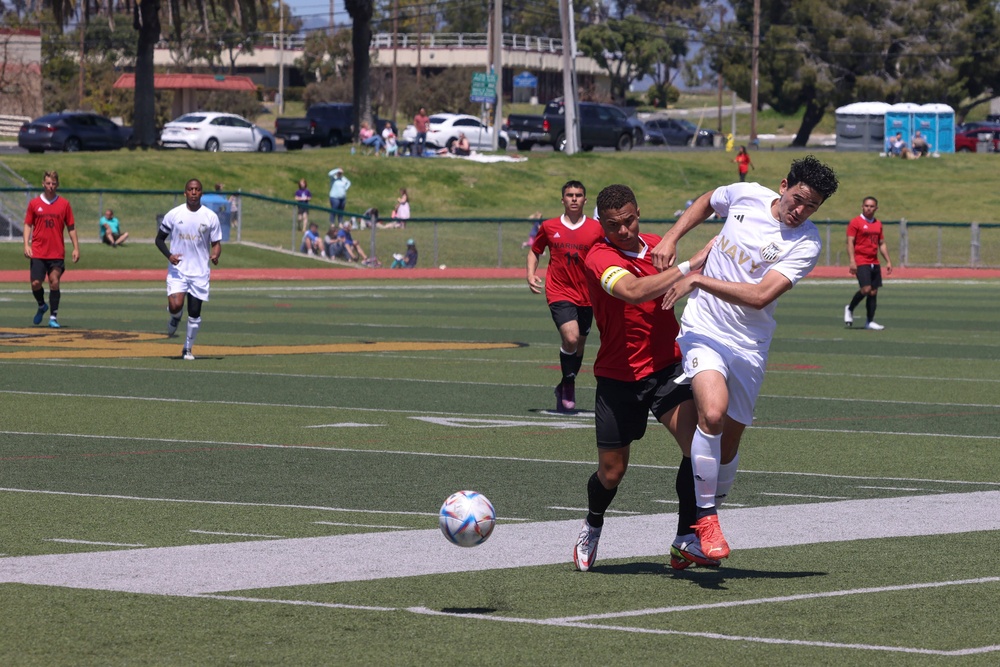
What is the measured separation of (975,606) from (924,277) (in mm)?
38453

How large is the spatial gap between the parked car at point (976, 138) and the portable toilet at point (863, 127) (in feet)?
19.6

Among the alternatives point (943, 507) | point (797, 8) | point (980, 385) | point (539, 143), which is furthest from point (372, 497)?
point (797, 8)

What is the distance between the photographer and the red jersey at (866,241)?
26359 mm

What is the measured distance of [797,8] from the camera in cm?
9550

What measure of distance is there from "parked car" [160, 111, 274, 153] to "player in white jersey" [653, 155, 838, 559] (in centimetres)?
5386

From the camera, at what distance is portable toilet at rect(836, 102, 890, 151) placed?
252 feet

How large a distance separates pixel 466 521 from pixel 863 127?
7162 centimetres

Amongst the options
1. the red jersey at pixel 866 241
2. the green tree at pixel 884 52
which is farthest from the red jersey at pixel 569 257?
the green tree at pixel 884 52

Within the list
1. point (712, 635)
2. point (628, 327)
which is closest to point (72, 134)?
point (628, 327)

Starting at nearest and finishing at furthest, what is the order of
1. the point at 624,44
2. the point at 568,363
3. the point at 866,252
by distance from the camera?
the point at 568,363 < the point at 866,252 < the point at 624,44

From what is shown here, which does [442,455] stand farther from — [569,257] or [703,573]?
[703,573]

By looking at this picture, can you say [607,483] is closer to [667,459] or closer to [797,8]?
[667,459]

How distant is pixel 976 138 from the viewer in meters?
81.1

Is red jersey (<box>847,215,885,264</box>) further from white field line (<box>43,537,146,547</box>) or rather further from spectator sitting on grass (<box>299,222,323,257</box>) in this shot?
spectator sitting on grass (<box>299,222,323,257</box>)
